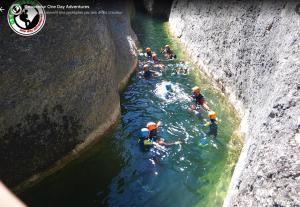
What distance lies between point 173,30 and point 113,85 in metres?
20.2

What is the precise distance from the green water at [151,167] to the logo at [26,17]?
18.8ft

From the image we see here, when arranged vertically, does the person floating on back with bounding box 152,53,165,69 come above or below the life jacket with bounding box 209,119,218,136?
below

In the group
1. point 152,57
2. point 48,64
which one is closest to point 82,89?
point 48,64

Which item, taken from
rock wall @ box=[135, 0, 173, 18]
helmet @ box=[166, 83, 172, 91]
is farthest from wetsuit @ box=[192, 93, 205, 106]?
rock wall @ box=[135, 0, 173, 18]

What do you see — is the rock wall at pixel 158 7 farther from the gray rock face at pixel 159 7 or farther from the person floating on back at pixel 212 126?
the person floating on back at pixel 212 126

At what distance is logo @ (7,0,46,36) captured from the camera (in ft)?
→ 36.4

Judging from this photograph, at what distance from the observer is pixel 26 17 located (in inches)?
461

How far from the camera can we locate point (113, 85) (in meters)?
16.8

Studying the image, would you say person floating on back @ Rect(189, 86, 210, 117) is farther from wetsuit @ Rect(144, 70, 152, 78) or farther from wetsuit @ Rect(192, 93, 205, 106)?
wetsuit @ Rect(144, 70, 152, 78)

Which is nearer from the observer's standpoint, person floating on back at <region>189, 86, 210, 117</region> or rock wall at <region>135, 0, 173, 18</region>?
person floating on back at <region>189, 86, 210, 117</region>

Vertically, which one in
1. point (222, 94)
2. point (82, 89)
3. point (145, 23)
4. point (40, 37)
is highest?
point (40, 37)

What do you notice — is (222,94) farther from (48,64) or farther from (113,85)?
(48,64)

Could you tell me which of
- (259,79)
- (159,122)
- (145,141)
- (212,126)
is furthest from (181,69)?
(145,141)

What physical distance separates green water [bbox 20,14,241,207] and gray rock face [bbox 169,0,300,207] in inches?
50.3
